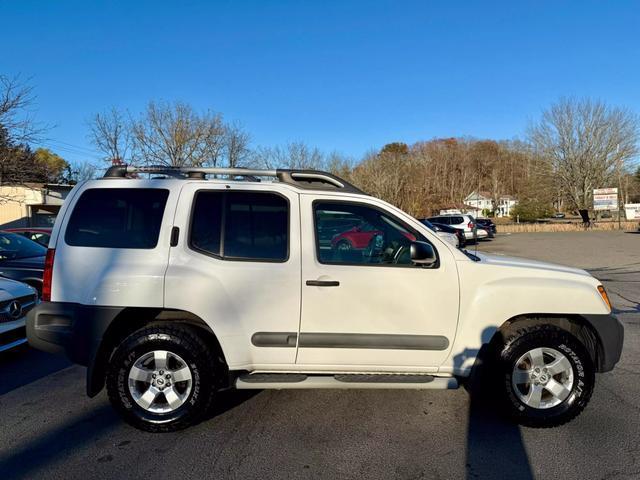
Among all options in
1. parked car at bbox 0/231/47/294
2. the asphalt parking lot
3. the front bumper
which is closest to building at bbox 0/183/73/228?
parked car at bbox 0/231/47/294

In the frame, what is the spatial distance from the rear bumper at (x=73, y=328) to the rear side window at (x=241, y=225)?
925mm

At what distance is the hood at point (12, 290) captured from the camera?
4.88 meters

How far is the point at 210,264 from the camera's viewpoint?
3230mm

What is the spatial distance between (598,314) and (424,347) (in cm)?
149

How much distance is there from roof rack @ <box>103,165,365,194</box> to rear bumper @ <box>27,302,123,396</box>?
1.21 metres

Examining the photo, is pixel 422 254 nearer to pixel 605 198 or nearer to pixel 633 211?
pixel 605 198

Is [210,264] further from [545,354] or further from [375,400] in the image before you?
[545,354]

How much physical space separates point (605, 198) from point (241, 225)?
45.8 m

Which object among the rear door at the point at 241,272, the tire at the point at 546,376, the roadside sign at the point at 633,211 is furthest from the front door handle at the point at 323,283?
the roadside sign at the point at 633,211

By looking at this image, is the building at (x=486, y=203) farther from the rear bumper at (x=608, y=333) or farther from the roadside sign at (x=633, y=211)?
the rear bumper at (x=608, y=333)

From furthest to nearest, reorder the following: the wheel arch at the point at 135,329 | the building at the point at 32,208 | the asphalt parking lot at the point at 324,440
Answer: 1. the building at the point at 32,208
2. the wheel arch at the point at 135,329
3. the asphalt parking lot at the point at 324,440

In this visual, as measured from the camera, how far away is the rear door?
3.20 meters

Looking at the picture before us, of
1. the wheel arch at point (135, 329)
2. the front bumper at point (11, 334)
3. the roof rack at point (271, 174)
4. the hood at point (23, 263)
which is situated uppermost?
the roof rack at point (271, 174)

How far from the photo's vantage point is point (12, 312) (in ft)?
16.1
